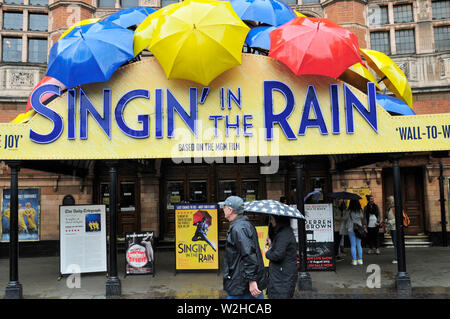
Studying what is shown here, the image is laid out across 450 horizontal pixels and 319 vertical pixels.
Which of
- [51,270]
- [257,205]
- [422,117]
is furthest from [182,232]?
[422,117]

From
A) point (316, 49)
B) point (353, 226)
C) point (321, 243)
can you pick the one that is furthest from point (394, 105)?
point (321, 243)

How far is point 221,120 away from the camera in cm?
888

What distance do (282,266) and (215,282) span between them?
456 cm

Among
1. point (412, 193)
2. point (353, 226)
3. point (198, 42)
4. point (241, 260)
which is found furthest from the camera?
point (412, 193)

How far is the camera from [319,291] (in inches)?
336

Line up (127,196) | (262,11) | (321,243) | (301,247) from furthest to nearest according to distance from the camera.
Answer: (127,196), (262,11), (321,243), (301,247)

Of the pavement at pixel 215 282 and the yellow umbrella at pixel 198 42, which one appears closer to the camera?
the yellow umbrella at pixel 198 42

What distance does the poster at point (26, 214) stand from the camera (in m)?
14.1

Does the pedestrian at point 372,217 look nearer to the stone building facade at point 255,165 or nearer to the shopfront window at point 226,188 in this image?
the stone building facade at point 255,165

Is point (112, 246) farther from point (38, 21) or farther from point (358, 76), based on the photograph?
point (38, 21)

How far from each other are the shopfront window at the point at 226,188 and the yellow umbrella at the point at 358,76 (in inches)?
253

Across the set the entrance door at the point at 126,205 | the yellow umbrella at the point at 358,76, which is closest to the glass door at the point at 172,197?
the entrance door at the point at 126,205

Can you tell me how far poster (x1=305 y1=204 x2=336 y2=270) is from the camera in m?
10.3
